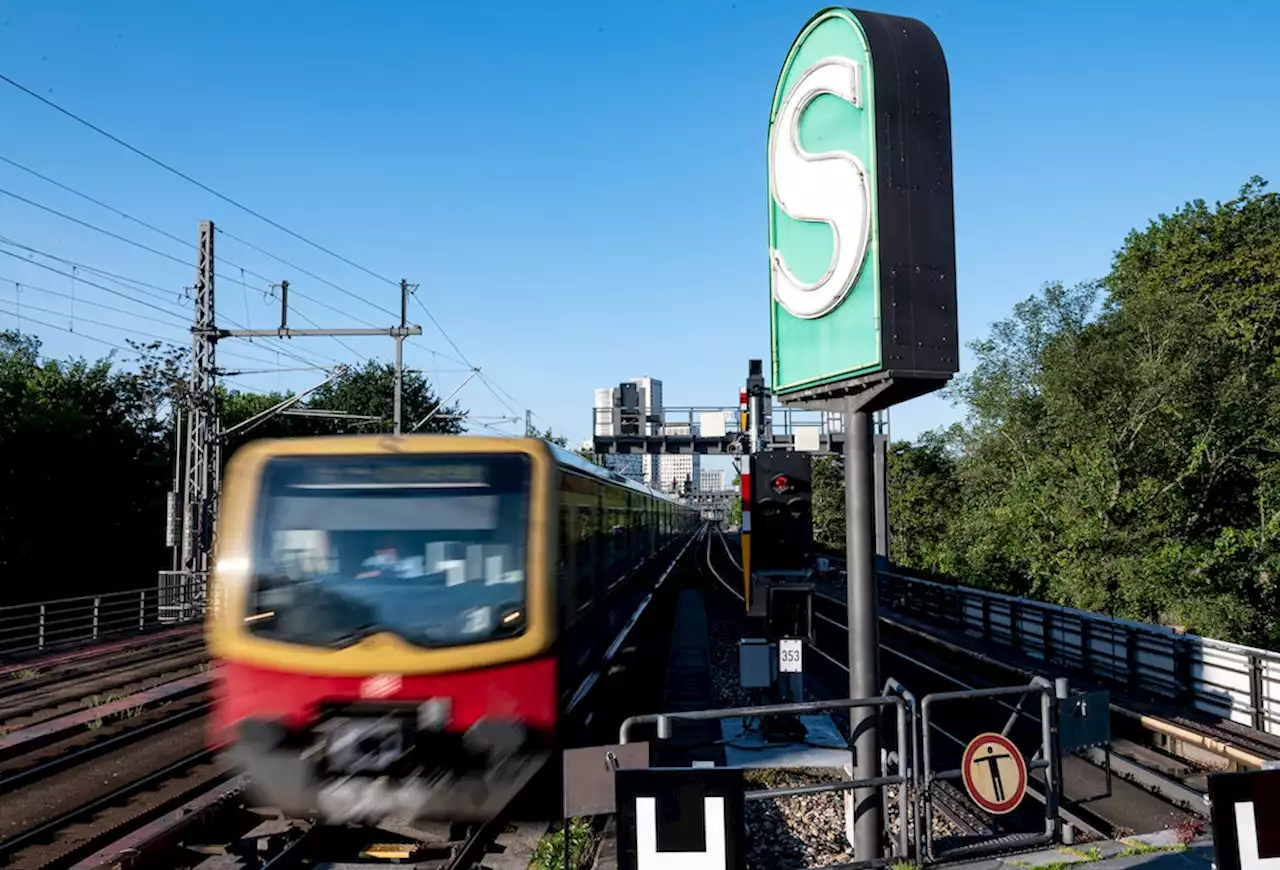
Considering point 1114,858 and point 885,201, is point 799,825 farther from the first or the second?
point 885,201

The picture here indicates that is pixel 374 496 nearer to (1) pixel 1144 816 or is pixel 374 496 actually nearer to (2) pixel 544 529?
(2) pixel 544 529

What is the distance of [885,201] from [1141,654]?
1157 centimetres

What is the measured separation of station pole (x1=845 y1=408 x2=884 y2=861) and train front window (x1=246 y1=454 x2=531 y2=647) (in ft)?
8.44

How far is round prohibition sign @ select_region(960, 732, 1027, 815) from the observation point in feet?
19.4

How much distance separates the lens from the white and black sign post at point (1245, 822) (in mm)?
4125

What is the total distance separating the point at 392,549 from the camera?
24.1ft

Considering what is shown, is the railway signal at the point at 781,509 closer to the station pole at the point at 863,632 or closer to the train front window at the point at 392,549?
the train front window at the point at 392,549

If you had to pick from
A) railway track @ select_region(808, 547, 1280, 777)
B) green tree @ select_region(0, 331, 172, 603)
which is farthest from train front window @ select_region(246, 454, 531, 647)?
green tree @ select_region(0, 331, 172, 603)

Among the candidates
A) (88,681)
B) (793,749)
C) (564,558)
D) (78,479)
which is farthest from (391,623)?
(78,479)

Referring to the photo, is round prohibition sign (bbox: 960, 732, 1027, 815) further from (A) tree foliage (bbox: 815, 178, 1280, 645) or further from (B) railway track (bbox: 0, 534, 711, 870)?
(A) tree foliage (bbox: 815, 178, 1280, 645)

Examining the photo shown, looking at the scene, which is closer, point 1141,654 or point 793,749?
point 793,749

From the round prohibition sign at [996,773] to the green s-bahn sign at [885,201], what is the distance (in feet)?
7.22

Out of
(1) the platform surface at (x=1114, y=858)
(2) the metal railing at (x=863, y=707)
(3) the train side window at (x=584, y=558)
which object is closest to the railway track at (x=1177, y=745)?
(1) the platform surface at (x=1114, y=858)

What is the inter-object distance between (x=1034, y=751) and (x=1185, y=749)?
1.71 metres
